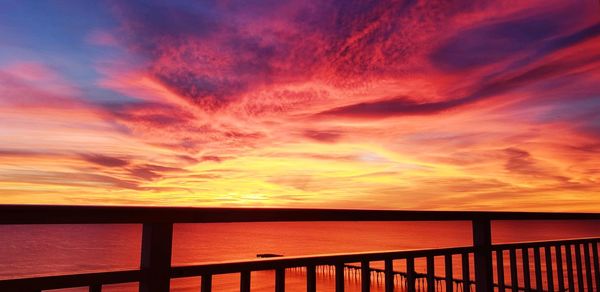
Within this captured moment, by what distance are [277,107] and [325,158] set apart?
165 inches

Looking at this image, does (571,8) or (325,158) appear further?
(325,158)

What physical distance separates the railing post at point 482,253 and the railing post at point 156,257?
1.91 metres

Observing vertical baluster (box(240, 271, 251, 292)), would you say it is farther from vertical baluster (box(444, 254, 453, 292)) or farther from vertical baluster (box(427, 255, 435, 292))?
vertical baluster (box(444, 254, 453, 292))

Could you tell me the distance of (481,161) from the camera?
11.5 m

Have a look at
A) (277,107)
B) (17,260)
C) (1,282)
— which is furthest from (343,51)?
(17,260)

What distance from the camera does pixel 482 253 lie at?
8.64 feet

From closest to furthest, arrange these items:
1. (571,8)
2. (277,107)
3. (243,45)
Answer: (571,8) < (243,45) < (277,107)

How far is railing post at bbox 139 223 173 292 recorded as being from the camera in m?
1.46

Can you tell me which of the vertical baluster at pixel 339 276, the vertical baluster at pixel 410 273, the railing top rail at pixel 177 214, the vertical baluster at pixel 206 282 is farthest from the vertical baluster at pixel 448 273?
the vertical baluster at pixel 206 282

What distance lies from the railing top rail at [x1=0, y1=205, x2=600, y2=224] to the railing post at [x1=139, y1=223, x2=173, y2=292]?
3.0 inches

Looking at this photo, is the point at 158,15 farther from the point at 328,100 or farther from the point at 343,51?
the point at 328,100

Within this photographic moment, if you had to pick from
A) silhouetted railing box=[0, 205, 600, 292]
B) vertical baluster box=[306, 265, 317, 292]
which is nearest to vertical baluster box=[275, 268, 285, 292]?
silhouetted railing box=[0, 205, 600, 292]

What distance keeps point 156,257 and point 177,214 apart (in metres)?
0.18

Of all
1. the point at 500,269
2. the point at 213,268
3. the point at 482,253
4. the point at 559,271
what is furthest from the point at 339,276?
the point at 559,271
